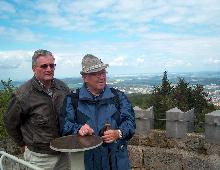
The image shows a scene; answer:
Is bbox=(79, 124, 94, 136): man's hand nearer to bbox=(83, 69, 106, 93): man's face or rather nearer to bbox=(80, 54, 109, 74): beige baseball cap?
bbox=(83, 69, 106, 93): man's face

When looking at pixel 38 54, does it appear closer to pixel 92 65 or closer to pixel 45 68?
pixel 45 68

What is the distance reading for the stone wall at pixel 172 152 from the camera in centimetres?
548

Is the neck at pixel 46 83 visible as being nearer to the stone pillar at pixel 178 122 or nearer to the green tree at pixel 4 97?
the stone pillar at pixel 178 122

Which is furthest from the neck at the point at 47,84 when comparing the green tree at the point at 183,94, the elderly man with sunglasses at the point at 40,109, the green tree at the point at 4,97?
the green tree at the point at 183,94

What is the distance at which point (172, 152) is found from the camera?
19.1ft

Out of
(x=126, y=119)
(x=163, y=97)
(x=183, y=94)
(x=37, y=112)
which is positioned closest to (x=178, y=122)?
(x=126, y=119)

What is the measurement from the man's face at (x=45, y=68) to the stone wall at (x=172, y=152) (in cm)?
286

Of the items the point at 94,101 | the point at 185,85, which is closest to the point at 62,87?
the point at 94,101

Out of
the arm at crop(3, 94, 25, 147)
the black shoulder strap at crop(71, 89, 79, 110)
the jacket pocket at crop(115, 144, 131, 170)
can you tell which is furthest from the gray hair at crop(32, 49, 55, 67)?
the jacket pocket at crop(115, 144, 131, 170)

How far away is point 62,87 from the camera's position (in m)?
3.89

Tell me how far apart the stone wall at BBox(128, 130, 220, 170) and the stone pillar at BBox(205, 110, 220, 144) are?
0.12 m

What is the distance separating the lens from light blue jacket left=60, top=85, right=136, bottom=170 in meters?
3.29

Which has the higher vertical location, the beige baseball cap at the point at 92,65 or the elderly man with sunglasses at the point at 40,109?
the beige baseball cap at the point at 92,65

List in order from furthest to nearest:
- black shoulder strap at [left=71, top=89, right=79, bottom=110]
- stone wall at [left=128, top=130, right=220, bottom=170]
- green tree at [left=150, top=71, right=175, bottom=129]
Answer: green tree at [left=150, top=71, right=175, bottom=129] < stone wall at [left=128, top=130, right=220, bottom=170] < black shoulder strap at [left=71, top=89, right=79, bottom=110]
